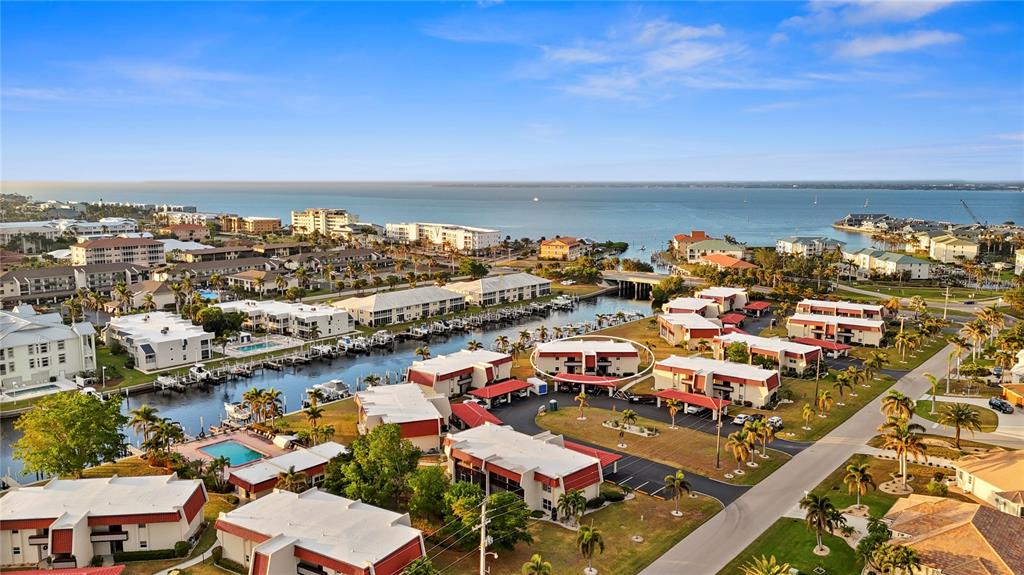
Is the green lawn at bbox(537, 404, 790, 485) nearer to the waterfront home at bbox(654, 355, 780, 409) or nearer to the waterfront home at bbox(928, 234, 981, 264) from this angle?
the waterfront home at bbox(654, 355, 780, 409)

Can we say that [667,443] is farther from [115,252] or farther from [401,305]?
[115,252]

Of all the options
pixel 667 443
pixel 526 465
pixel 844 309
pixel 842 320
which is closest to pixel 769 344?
pixel 842 320

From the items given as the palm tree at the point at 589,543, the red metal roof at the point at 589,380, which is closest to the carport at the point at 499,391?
the red metal roof at the point at 589,380

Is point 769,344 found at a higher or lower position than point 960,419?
lower

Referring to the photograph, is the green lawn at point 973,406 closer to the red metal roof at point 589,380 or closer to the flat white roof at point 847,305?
the red metal roof at point 589,380

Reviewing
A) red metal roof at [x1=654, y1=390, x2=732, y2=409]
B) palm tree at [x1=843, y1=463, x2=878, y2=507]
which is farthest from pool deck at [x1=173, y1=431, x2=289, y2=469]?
palm tree at [x1=843, y1=463, x2=878, y2=507]
